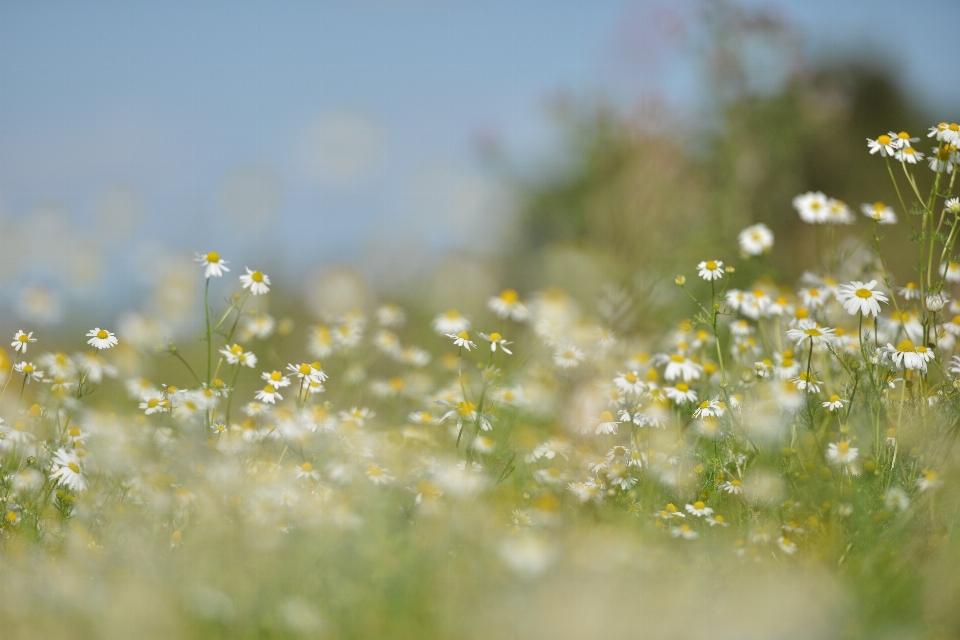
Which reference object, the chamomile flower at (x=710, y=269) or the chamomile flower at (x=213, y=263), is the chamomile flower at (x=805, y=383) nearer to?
the chamomile flower at (x=710, y=269)

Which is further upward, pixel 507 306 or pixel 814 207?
A: pixel 814 207

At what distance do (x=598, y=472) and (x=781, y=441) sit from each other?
682mm

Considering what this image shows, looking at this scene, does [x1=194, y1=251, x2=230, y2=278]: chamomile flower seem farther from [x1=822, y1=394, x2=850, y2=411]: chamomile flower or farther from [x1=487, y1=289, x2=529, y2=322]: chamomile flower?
[x1=822, y1=394, x2=850, y2=411]: chamomile flower

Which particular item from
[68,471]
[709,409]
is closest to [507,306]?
[709,409]

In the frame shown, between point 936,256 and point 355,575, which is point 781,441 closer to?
point 355,575

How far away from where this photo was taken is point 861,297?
112 inches

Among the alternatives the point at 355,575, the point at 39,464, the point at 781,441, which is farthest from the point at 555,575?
the point at 39,464

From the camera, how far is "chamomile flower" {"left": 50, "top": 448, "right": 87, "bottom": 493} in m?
2.60

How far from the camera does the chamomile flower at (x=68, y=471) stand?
103 inches

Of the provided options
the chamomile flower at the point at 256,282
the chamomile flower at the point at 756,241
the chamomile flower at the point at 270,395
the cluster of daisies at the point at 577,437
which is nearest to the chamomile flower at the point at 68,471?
the cluster of daisies at the point at 577,437

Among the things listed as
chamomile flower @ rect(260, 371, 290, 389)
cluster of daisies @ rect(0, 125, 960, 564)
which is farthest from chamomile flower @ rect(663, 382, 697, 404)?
chamomile flower @ rect(260, 371, 290, 389)

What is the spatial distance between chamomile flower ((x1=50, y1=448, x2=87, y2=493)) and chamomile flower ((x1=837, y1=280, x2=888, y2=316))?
8.50 feet

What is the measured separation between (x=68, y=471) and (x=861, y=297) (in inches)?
106

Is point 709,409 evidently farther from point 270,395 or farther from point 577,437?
point 270,395
